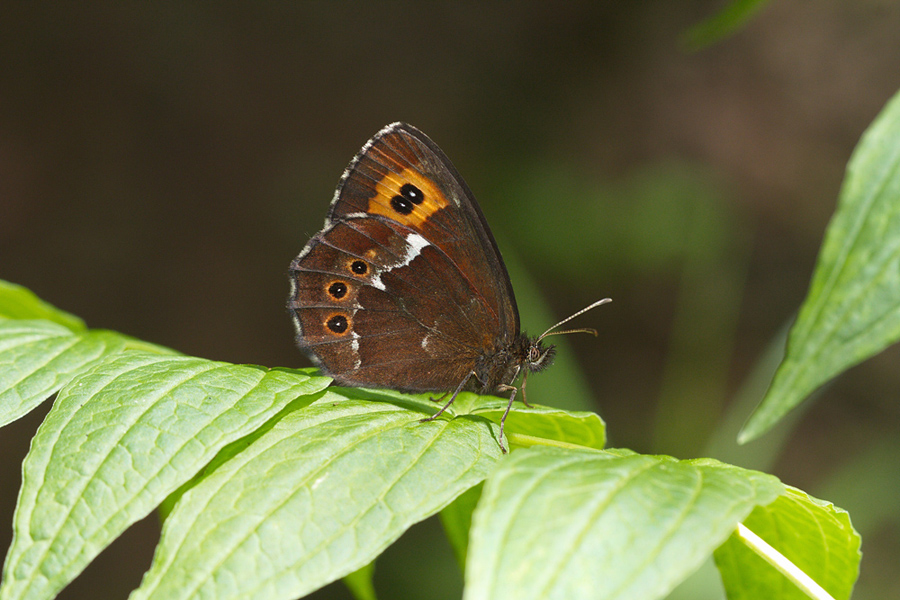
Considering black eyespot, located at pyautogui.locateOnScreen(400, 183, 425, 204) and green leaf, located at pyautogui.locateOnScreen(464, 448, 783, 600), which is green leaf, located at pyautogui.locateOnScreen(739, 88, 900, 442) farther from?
black eyespot, located at pyautogui.locateOnScreen(400, 183, 425, 204)

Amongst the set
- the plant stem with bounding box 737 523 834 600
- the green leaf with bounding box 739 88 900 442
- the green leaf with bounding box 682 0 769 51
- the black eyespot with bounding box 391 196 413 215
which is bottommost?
the plant stem with bounding box 737 523 834 600

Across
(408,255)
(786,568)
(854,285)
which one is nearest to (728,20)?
(408,255)

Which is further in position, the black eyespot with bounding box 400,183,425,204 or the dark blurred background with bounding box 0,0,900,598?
the dark blurred background with bounding box 0,0,900,598

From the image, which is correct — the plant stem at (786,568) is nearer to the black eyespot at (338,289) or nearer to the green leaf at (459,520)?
the green leaf at (459,520)

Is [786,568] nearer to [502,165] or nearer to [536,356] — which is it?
[536,356]

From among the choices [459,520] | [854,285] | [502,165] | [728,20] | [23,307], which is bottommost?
[459,520]

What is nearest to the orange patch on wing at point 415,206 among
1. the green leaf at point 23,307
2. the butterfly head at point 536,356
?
the butterfly head at point 536,356

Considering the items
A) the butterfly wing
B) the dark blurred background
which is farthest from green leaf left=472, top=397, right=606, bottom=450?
the dark blurred background
